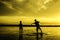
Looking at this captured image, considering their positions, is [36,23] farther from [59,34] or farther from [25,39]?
[59,34]

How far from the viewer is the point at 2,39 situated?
24562 mm

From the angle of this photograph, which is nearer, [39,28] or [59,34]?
[39,28]

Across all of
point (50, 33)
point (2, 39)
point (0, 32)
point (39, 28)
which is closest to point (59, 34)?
point (50, 33)

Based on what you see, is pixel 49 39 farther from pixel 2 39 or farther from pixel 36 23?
pixel 36 23

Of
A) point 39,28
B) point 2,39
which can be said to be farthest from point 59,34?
point 39,28

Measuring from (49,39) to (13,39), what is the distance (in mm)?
4611

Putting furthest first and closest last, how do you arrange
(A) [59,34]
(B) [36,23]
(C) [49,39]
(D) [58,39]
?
(A) [59,34] < (D) [58,39] < (C) [49,39] < (B) [36,23]

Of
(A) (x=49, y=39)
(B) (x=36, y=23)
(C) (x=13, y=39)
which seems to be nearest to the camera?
(B) (x=36, y=23)

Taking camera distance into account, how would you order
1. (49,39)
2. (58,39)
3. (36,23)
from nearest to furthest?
1. (36,23)
2. (49,39)
3. (58,39)

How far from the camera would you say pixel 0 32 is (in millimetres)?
29109

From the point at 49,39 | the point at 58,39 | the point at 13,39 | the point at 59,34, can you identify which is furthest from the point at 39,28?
the point at 59,34

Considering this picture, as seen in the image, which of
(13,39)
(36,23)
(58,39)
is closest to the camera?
(36,23)

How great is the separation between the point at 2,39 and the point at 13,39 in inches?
69.6

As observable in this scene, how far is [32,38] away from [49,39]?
1988 mm
